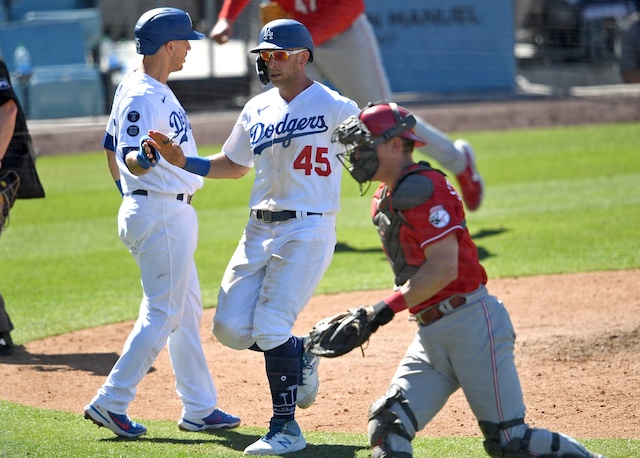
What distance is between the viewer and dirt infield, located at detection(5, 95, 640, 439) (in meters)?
4.99

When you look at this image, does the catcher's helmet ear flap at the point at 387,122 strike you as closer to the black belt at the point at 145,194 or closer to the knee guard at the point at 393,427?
the knee guard at the point at 393,427

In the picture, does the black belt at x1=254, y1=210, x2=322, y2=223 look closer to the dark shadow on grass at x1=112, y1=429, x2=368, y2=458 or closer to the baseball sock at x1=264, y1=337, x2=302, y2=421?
the baseball sock at x1=264, y1=337, x2=302, y2=421

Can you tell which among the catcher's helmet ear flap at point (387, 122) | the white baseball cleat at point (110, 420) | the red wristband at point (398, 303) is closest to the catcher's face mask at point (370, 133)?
the catcher's helmet ear flap at point (387, 122)

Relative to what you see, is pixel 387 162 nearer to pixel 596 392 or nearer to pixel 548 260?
pixel 596 392

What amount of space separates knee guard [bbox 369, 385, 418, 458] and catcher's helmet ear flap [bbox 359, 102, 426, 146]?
0.99 m

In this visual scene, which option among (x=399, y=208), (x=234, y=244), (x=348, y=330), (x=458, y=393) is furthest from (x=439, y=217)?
(x=234, y=244)

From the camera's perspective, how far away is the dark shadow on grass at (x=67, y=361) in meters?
6.07

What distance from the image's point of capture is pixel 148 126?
4.62 metres

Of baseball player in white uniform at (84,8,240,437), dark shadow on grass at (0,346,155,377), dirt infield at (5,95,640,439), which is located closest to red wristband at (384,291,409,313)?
dirt infield at (5,95,640,439)

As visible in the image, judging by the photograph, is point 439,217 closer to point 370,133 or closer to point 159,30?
point 370,133

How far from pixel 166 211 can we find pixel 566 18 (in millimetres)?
19398

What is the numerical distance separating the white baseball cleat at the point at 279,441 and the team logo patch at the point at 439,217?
1.39 metres

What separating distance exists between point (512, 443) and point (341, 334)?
765 mm

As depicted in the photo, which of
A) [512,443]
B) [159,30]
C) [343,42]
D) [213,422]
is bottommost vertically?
[213,422]
